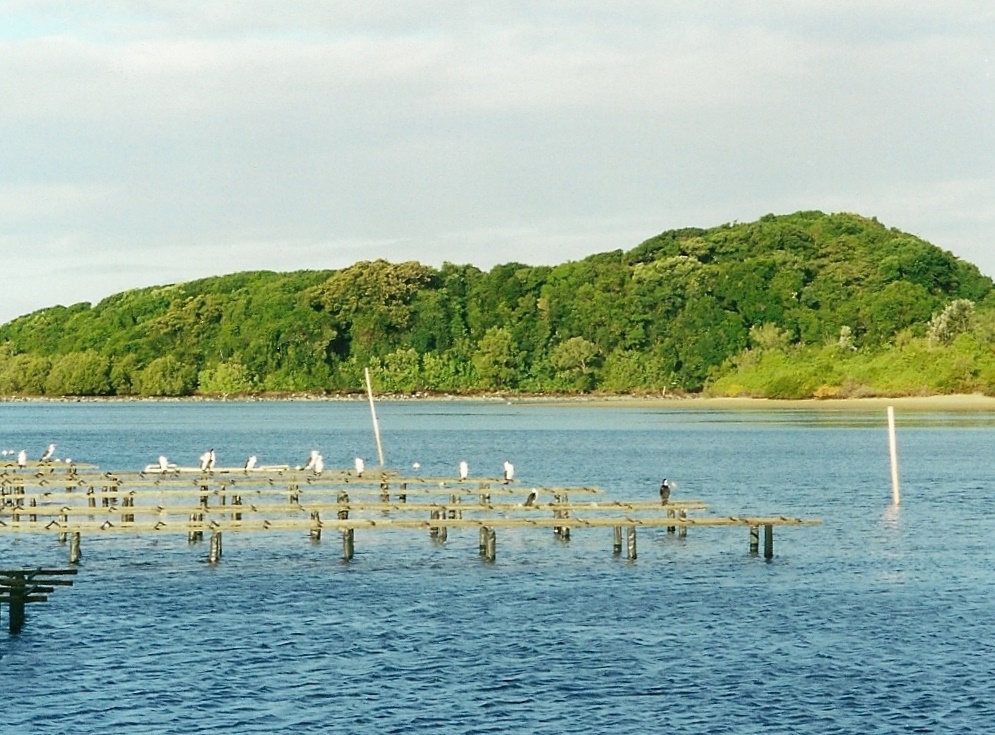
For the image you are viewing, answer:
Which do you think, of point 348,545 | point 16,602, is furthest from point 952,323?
point 16,602

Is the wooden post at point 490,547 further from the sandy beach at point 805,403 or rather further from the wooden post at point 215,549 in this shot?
the sandy beach at point 805,403

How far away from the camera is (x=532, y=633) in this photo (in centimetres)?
2672

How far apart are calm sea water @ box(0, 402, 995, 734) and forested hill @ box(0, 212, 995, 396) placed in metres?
102

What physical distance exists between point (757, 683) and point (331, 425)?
10918 centimetres

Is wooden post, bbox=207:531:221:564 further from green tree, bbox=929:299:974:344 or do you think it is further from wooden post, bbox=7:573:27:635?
green tree, bbox=929:299:974:344

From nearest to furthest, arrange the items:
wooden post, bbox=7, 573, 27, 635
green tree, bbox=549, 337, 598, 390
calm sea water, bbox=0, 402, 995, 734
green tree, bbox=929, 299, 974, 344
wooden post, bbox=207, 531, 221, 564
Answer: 1. calm sea water, bbox=0, 402, 995, 734
2. wooden post, bbox=7, 573, 27, 635
3. wooden post, bbox=207, 531, 221, 564
4. green tree, bbox=929, 299, 974, 344
5. green tree, bbox=549, 337, 598, 390

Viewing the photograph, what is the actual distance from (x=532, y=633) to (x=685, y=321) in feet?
482

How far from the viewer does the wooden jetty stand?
35.5 metres

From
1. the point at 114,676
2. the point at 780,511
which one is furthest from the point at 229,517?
the point at 114,676

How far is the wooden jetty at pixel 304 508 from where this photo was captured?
35.5 meters

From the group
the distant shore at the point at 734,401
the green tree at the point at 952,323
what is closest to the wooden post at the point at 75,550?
the distant shore at the point at 734,401

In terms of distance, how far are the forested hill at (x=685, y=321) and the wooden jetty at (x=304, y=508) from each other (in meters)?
101

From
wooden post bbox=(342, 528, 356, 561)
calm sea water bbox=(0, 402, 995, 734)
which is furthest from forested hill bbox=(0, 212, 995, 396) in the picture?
wooden post bbox=(342, 528, 356, 561)

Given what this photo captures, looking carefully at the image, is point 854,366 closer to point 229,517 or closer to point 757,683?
point 229,517
